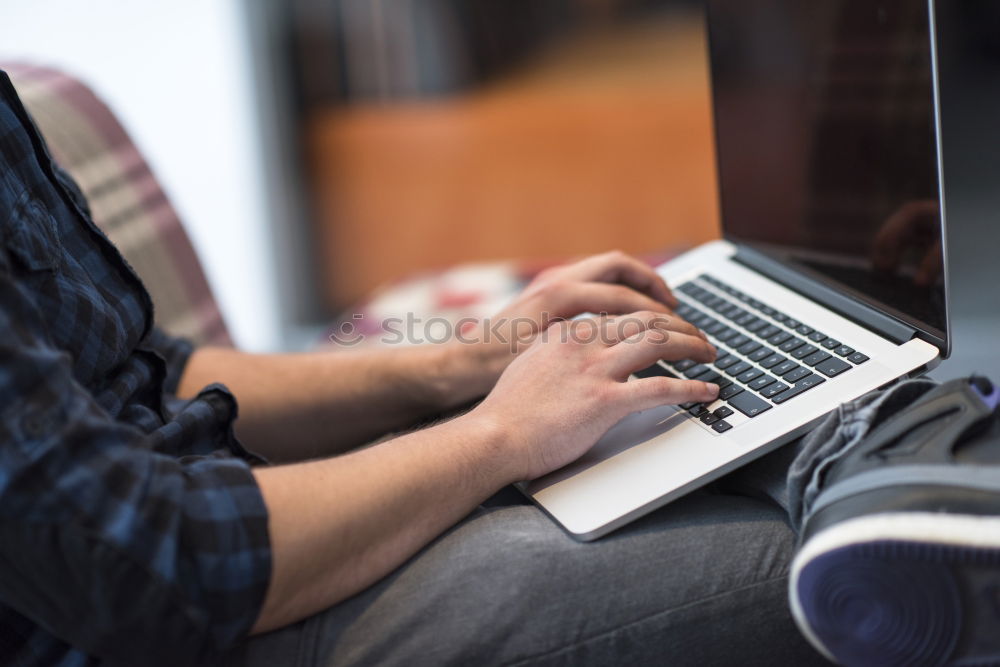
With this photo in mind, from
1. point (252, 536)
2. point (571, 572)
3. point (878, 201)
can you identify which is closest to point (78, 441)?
point (252, 536)

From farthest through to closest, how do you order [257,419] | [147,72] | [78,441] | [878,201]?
1. [147,72]
2. [257,419]
3. [878,201]
4. [78,441]

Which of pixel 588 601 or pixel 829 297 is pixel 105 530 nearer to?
pixel 588 601

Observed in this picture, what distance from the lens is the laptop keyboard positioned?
2.19 ft

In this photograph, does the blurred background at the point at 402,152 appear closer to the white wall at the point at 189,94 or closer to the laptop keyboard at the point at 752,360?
the white wall at the point at 189,94

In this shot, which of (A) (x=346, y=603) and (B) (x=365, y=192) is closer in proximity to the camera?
(A) (x=346, y=603)

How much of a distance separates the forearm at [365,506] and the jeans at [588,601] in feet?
0.07

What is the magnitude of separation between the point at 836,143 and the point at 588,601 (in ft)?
1.54

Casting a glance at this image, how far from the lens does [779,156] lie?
91 centimetres

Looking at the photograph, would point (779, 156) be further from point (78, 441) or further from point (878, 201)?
point (78, 441)

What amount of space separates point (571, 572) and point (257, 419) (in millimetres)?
402

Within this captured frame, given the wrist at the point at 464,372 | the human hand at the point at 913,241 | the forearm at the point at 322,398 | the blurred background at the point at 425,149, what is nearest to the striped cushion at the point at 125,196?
the forearm at the point at 322,398

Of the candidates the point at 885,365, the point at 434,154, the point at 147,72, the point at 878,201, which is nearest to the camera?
the point at 885,365

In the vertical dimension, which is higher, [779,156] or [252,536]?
[779,156]

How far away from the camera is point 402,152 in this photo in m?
2.29
